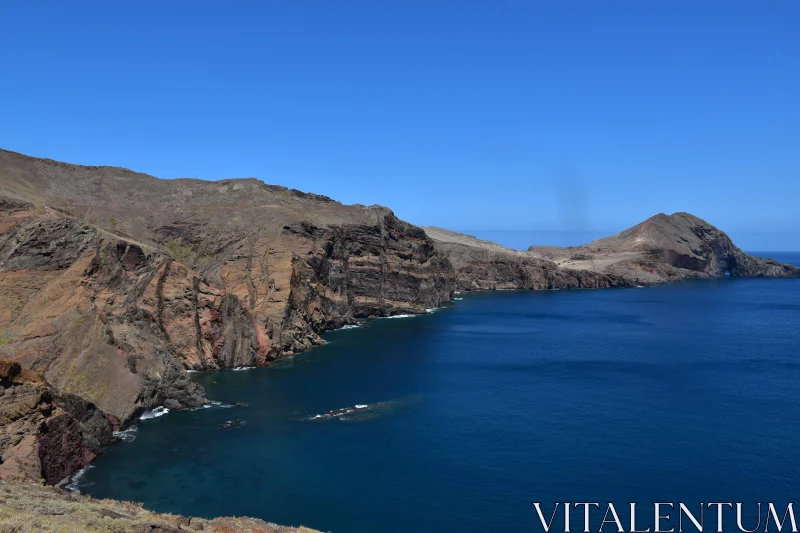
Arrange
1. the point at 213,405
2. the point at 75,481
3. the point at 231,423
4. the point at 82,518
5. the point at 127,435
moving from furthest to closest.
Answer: the point at 213,405 < the point at 231,423 < the point at 127,435 < the point at 75,481 < the point at 82,518

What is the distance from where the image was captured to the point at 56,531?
92.5 feet

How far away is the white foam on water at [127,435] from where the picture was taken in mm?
62159

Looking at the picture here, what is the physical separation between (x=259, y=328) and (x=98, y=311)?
3187cm

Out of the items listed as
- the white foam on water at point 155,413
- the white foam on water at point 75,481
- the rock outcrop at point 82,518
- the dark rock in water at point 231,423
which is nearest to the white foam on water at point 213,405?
the white foam on water at point 155,413

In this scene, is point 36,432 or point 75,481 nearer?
point 36,432

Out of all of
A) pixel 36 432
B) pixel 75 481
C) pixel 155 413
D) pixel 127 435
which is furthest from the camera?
pixel 155 413

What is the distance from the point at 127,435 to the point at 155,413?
23.7 feet

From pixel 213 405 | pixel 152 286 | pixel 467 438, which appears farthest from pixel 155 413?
pixel 467 438

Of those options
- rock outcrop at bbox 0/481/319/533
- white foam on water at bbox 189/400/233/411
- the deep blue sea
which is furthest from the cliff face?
rock outcrop at bbox 0/481/319/533

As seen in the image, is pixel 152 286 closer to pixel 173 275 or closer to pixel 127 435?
pixel 173 275

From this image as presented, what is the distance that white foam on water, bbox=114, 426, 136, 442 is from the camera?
6216 centimetres

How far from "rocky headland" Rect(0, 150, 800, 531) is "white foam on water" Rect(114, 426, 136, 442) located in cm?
109

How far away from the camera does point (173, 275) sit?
96.9m

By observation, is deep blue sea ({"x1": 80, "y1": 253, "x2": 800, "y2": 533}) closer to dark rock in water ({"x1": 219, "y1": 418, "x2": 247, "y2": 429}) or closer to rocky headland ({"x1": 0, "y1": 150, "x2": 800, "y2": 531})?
dark rock in water ({"x1": 219, "y1": 418, "x2": 247, "y2": 429})
